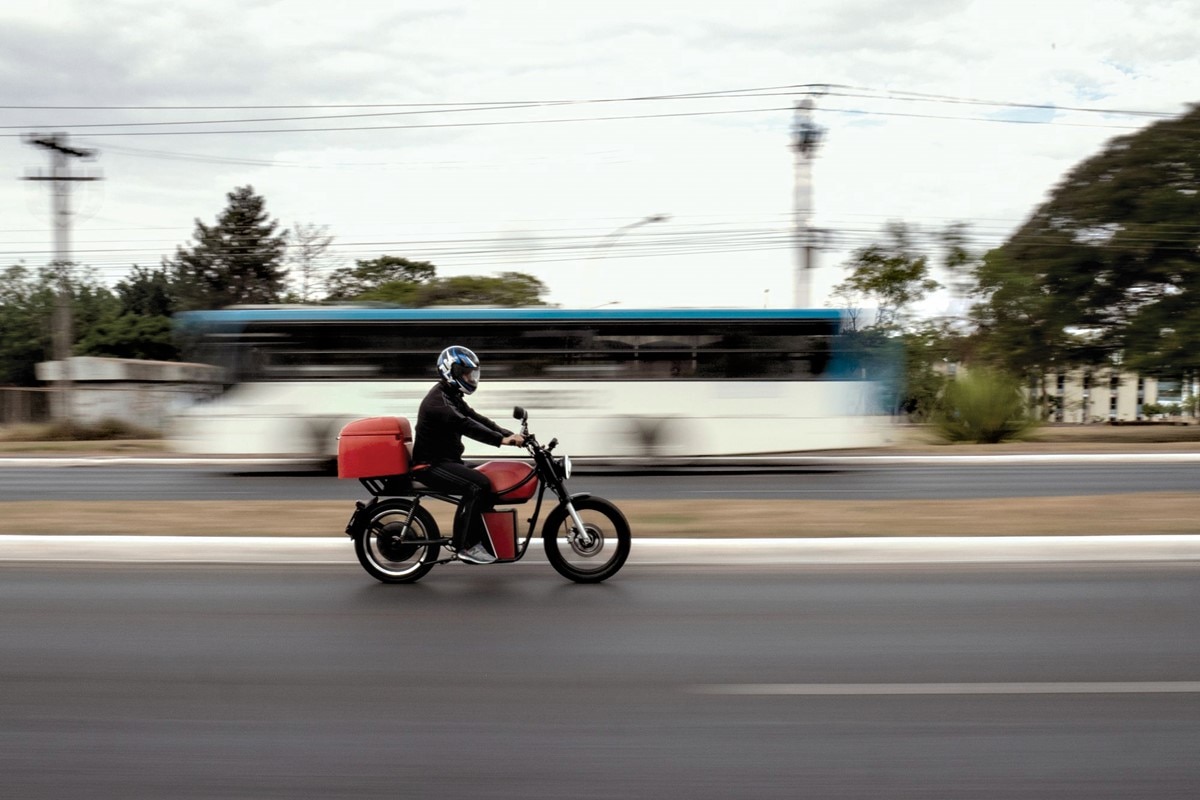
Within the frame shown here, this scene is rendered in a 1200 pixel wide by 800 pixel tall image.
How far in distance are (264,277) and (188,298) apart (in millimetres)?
5120

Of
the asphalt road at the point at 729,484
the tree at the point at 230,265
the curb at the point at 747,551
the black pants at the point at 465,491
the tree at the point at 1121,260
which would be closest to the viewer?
the black pants at the point at 465,491

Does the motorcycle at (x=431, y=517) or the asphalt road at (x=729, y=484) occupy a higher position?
the motorcycle at (x=431, y=517)

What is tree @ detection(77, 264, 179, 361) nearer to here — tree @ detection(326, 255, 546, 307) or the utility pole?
tree @ detection(326, 255, 546, 307)

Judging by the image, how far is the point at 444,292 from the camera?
73.9 ft

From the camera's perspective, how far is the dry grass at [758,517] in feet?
33.6

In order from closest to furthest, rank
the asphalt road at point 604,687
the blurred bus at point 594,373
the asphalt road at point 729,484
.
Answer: the asphalt road at point 604,687, the asphalt road at point 729,484, the blurred bus at point 594,373

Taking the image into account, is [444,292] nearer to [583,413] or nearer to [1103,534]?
[583,413]

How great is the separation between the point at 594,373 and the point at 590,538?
41.2 feet

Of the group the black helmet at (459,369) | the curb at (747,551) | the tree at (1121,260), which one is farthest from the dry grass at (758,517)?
the tree at (1121,260)

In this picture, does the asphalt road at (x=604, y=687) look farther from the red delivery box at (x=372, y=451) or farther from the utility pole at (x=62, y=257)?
the utility pole at (x=62, y=257)

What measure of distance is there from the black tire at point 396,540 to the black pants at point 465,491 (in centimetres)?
24

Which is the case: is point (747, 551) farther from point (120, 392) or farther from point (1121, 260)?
point (120, 392)

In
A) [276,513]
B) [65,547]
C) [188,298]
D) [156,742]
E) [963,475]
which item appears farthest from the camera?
[188,298]

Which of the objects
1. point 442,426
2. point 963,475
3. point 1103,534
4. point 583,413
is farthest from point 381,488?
point 963,475
